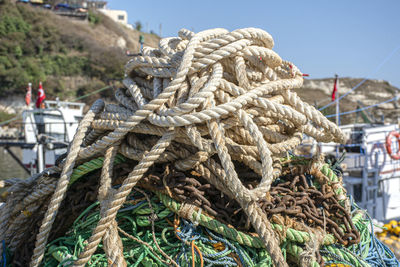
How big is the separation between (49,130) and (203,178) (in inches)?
424

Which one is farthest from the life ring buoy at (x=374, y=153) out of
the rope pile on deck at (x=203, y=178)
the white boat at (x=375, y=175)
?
the rope pile on deck at (x=203, y=178)

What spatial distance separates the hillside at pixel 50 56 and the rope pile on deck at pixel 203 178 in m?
36.5

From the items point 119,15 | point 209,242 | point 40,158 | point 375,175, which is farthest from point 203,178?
point 119,15

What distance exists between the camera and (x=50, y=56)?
40594 mm

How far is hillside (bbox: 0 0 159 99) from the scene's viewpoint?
34875mm

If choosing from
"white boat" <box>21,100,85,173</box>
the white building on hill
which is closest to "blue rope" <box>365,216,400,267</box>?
"white boat" <box>21,100,85,173</box>

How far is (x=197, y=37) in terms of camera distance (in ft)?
5.31

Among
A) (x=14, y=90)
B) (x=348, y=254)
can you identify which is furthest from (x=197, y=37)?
Result: (x=14, y=90)

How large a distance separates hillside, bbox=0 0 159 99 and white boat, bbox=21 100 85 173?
25389 mm

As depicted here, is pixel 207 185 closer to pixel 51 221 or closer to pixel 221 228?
pixel 221 228

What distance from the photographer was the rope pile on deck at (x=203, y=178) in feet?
4.67

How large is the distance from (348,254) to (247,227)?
508 mm

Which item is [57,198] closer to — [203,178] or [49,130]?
[203,178]

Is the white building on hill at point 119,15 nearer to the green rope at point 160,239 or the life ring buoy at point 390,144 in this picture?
the life ring buoy at point 390,144
